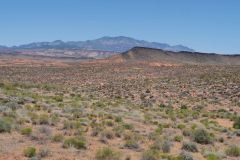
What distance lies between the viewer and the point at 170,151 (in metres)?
17.1

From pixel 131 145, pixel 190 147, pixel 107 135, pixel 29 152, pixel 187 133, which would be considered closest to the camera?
pixel 29 152

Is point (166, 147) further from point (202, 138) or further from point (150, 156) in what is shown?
point (202, 138)

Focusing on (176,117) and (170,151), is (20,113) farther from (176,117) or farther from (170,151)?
(176,117)

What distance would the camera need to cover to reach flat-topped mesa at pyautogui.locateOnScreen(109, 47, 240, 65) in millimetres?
160500

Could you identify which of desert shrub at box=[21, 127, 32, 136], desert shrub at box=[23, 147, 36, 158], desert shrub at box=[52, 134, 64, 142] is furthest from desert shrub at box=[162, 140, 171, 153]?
desert shrub at box=[21, 127, 32, 136]

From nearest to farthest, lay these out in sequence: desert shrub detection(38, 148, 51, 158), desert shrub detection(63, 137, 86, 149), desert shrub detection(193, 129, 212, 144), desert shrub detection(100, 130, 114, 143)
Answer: desert shrub detection(38, 148, 51, 158), desert shrub detection(63, 137, 86, 149), desert shrub detection(100, 130, 114, 143), desert shrub detection(193, 129, 212, 144)

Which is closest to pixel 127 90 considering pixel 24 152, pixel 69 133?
pixel 69 133

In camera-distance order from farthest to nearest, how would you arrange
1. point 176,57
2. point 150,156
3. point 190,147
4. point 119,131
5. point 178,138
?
1. point 176,57
2. point 178,138
3. point 119,131
4. point 190,147
5. point 150,156

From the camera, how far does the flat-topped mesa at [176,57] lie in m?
160

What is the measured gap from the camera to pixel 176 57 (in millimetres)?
168500

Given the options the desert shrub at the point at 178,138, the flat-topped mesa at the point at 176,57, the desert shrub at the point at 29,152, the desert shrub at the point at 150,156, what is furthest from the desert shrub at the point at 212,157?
the flat-topped mesa at the point at 176,57

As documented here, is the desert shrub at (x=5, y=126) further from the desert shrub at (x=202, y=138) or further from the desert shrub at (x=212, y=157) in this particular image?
the desert shrub at (x=202, y=138)

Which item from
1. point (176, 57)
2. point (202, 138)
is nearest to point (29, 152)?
point (202, 138)

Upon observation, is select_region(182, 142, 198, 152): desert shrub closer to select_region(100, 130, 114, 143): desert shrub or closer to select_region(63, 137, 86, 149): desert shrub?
select_region(100, 130, 114, 143): desert shrub
